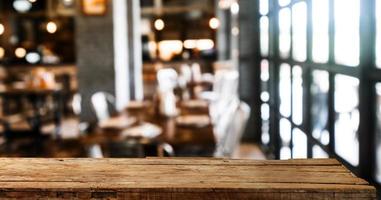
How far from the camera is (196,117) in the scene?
5.03 metres

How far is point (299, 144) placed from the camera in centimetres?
439

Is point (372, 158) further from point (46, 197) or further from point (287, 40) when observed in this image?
point (287, 40)

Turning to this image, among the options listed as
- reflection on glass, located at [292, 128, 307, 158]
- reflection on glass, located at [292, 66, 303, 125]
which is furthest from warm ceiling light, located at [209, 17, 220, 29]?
reflection on glass, located at [292, 128, 307, 158]

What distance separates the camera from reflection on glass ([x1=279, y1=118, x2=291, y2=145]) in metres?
4.87

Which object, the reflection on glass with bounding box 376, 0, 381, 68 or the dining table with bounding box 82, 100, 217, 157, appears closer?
the reflection on glass with bounding box 376, 0, 381, 68

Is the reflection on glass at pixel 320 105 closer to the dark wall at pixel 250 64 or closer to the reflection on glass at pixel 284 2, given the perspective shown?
the reflection on glass at pixel 284 2

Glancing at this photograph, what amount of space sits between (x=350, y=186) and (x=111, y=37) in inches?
255

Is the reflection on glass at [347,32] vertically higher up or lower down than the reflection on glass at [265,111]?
higher up

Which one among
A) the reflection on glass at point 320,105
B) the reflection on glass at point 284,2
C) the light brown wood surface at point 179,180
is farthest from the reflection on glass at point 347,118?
the reflection on glass at point 284,2

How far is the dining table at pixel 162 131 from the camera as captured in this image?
4.22m

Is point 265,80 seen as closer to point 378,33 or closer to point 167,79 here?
point 378,33

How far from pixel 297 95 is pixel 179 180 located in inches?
134

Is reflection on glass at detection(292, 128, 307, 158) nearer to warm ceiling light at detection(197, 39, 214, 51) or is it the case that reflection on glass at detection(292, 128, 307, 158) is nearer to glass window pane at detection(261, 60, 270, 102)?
glass window pane at detection(261, 60, 270, 102)

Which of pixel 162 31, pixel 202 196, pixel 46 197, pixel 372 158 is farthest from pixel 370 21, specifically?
pixel 162 31
